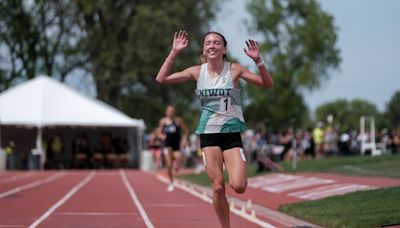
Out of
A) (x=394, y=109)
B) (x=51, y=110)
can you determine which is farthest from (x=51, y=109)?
(x=394, y=109)

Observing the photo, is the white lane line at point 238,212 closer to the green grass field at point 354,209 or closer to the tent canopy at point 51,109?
the green grass field at point 354,209

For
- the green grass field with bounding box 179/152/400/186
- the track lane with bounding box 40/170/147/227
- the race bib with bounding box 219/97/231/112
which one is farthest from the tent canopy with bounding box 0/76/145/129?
the race bib with bounding box 219/97/231/112

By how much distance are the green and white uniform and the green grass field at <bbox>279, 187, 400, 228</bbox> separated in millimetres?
3116

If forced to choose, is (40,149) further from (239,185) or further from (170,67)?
(239,185)

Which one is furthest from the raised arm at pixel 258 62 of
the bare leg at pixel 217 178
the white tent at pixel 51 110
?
the white tent at pixel 51 110

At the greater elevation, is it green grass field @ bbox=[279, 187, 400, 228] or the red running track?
green grass field @ bbox=[279, 187, 400, 228]

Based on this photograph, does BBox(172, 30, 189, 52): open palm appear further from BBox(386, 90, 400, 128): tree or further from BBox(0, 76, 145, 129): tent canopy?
BBox(386, 90, 400, 128): tree

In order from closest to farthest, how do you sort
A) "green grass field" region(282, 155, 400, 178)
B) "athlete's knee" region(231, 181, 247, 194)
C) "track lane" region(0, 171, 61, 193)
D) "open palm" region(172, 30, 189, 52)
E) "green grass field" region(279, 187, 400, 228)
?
"athlete's knee" region(231, 181, 247, 194), "open palm" region(172, 30, 189, 52), "green grass field" region(279, 187, 400, 228), "track lane" region(0, 171, 61, 193), "green grass field" region(282, 155, 400, 178)

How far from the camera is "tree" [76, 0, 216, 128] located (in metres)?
58.1

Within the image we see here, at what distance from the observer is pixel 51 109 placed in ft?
142

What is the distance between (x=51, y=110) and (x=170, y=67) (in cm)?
3345

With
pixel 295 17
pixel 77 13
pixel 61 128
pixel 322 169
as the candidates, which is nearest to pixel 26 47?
pixel 77 13

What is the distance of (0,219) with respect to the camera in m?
13.9

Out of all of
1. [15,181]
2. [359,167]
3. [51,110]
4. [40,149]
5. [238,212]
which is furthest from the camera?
[40,149]
